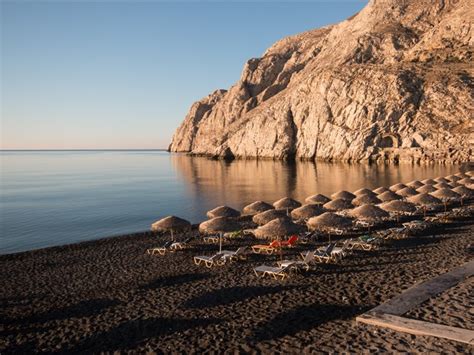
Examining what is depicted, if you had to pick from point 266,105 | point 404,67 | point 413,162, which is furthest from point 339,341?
point 266,105

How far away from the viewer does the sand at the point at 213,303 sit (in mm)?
9664

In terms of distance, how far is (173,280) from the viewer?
15523 mm

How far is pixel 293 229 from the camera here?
17328 mm

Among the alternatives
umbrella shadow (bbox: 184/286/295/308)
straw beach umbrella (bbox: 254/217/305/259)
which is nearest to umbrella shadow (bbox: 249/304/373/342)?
umbrella shadow (bbox: 184/286/295/308)

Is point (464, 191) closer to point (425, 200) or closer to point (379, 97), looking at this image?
point (425, 200)

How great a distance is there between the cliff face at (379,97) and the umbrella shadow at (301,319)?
70.7m

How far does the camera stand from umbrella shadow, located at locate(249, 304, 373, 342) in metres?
10.0

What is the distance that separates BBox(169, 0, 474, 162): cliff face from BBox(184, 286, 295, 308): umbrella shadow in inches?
2748

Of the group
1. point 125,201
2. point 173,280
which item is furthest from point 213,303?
point 125,201

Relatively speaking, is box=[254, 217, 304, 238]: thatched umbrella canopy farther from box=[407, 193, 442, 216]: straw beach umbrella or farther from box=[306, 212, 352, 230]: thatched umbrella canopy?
box=[407, 193, 442, 216]: straw beach umbrella

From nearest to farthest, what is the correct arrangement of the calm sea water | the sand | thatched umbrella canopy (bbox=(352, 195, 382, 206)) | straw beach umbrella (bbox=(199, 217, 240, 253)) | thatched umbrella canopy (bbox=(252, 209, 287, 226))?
the sand → straw beach umbrella (bbox=(199, 217, 240, 253)) → thatched umbrella canopy (bbox=(252, 209, 287, 226)) → thatched umbrella canopy (bbox=(352, 195, 382, 206)) → the calm sea water

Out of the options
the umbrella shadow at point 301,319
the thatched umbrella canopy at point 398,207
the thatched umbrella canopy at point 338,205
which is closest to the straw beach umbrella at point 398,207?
the thatched umbrella canopy at point 398,207

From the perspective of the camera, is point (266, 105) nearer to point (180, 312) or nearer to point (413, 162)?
point (413, 162)

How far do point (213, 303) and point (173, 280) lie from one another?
3437 mm
